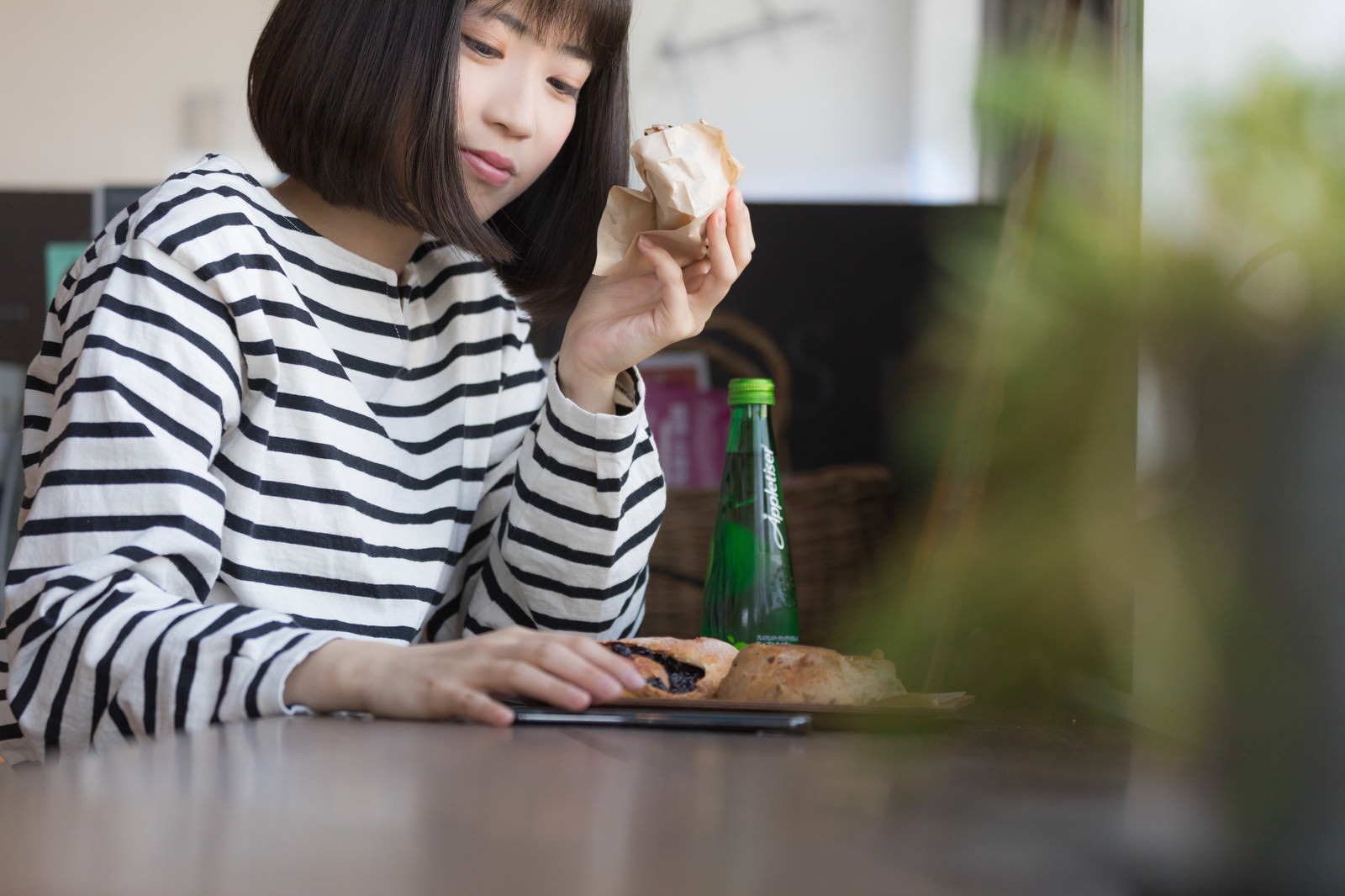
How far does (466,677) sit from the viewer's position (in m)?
0.54

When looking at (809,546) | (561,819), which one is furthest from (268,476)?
(809,546)

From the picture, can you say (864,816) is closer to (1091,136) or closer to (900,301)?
(1091,136)

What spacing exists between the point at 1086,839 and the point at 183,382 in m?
0.70

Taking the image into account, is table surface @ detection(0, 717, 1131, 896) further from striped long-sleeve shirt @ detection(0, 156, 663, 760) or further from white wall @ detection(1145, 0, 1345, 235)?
striped long-sleeve shirt @ detection(0, 156, 663, 760)

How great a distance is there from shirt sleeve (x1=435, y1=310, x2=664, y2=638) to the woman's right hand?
37 centimetres

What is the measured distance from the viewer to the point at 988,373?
1094 millimetres

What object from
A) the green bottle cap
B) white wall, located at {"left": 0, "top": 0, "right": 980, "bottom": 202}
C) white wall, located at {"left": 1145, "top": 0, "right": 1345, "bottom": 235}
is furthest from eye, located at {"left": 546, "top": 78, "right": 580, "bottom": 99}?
white wall, located at {"left": 0, "top": 0, "right": 980, "bottom": 202}

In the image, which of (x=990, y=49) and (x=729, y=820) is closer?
(x=729, y=820)

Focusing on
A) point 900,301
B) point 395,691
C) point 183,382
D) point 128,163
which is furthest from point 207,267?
point 128,163

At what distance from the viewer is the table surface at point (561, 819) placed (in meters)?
0.20

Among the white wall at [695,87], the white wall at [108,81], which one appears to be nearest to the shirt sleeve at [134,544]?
the white wall at [695,87]

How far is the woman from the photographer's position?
24.6 inches

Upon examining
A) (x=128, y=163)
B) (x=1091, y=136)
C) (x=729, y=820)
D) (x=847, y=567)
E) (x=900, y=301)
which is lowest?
(x=847, y=567)

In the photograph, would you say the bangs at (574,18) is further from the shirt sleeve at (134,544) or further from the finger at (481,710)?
the finger at (481,710)
